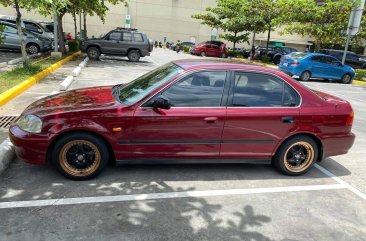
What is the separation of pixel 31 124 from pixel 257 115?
2.89 meters

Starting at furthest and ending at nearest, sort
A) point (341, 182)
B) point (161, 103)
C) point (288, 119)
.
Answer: point (341, 182), point (288, 119), point (161, 103)

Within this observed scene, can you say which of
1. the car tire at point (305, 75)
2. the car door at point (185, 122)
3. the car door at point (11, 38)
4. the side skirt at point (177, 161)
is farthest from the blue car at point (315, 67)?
the car door at point (185, 122)

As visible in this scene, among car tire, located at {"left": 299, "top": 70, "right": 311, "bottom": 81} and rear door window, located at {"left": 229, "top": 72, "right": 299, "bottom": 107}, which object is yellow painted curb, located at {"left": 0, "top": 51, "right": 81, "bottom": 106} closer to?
rear door window, located at {"left": 229, "top": 72, "right": 299, "bottom": 107}

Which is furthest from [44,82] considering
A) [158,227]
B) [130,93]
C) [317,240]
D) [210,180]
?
[317,240]

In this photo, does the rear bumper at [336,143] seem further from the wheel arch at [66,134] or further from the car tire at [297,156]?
the wheel arch at [66,134]

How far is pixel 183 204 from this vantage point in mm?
4039

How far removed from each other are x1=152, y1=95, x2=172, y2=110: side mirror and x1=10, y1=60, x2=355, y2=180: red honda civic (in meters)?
0.01

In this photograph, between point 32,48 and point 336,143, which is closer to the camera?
point 336,143

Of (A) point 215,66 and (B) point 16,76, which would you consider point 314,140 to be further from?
(B) point 16,76

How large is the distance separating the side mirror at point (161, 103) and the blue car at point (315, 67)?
14721 mm

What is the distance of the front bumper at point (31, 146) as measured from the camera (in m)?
4.18

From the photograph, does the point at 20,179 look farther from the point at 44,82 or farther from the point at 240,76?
the point at 44,82

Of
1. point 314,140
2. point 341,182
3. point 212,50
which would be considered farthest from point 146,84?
point 212,50

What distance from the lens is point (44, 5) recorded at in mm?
10891
